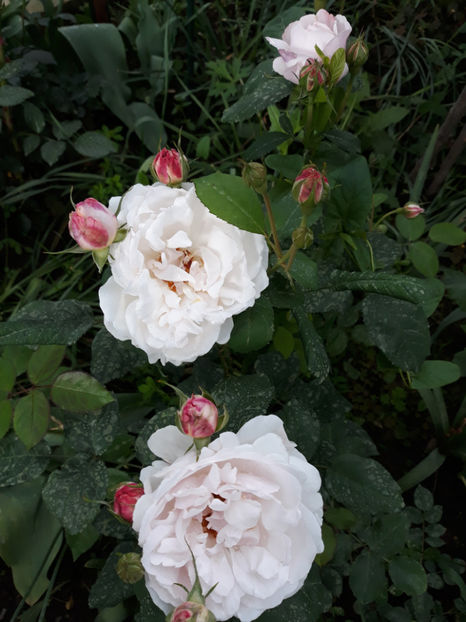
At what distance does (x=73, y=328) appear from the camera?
2.32 ft

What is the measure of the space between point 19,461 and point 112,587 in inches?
8.8

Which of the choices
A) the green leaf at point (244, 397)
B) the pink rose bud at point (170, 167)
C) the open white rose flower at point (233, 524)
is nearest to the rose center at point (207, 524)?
the open white rose flower at point (233, 524)

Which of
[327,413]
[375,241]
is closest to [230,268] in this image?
[375,241]

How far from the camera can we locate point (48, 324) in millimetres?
700

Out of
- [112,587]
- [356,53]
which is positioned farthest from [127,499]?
[356,53]

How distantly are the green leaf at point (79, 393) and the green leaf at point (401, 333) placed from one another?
0.39 metres

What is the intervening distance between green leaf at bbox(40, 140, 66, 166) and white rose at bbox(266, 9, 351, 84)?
0.82m

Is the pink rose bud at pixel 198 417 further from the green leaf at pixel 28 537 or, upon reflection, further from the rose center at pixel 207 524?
the green leaf at pixel 28 537

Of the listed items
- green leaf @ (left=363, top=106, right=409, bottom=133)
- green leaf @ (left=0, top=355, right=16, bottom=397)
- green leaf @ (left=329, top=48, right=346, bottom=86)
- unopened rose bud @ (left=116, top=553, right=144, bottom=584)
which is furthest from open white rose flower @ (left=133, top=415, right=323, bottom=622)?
green leaf @ (left=363, top=106, right=409, bottom=133)

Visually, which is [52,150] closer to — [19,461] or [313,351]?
[19,461]

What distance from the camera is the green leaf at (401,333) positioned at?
0.77 meters

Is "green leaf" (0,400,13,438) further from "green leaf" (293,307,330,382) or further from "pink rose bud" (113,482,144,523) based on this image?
"green leaf" (293,307,330,382)

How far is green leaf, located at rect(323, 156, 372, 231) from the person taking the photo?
30.7 inches

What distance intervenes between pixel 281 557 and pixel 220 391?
0.26 m
